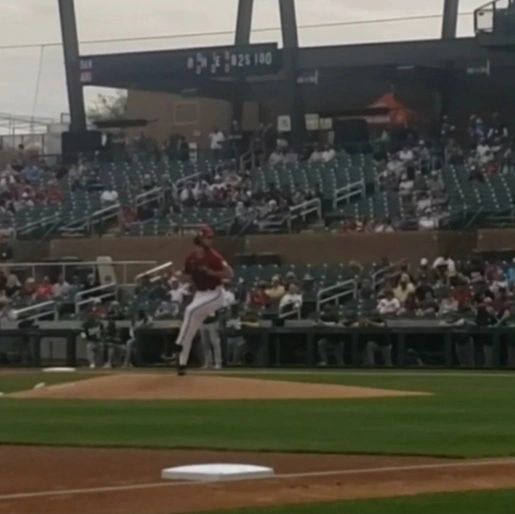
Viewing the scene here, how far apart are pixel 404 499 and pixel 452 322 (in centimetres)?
2129

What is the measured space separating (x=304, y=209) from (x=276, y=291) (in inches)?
229

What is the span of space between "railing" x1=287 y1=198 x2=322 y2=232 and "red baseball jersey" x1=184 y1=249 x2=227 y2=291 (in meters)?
17.6

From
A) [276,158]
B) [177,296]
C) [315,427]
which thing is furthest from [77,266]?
[315,427]

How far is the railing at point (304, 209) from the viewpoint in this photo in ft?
127

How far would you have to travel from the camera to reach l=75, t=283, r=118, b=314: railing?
36250 mm

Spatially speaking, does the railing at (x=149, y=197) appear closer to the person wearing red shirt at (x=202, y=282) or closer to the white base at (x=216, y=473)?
the person wearing red shirt at (x=202, y=282)

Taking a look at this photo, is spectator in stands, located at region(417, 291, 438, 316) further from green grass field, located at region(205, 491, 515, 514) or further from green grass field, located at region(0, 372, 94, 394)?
green grass field, located at region(205, 491, 515, 514)

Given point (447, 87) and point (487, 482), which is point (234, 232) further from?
point (487, 482)

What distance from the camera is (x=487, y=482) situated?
32.4ft

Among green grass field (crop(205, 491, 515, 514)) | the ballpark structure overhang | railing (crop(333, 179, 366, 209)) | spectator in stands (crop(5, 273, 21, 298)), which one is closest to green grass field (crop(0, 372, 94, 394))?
spectator in stands (crop(5, 273, 21, 298))

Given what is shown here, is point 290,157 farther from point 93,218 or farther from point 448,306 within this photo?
point 448,306

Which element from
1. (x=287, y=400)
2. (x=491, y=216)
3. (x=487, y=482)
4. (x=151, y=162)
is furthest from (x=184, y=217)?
(x=487, y=482)

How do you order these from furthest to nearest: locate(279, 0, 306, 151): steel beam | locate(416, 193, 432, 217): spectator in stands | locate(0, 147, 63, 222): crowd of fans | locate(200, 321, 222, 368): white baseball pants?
locate(279, 0, 306, 151): steel beam < locate(0, 147, 63, 222): crowd of fans < locate(416, 193, 432, 217): spectator in stands < locate(200, 321, 222, 368): white baseball pants

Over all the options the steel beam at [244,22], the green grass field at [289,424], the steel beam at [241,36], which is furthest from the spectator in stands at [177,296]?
the green grass field at [289,424]
